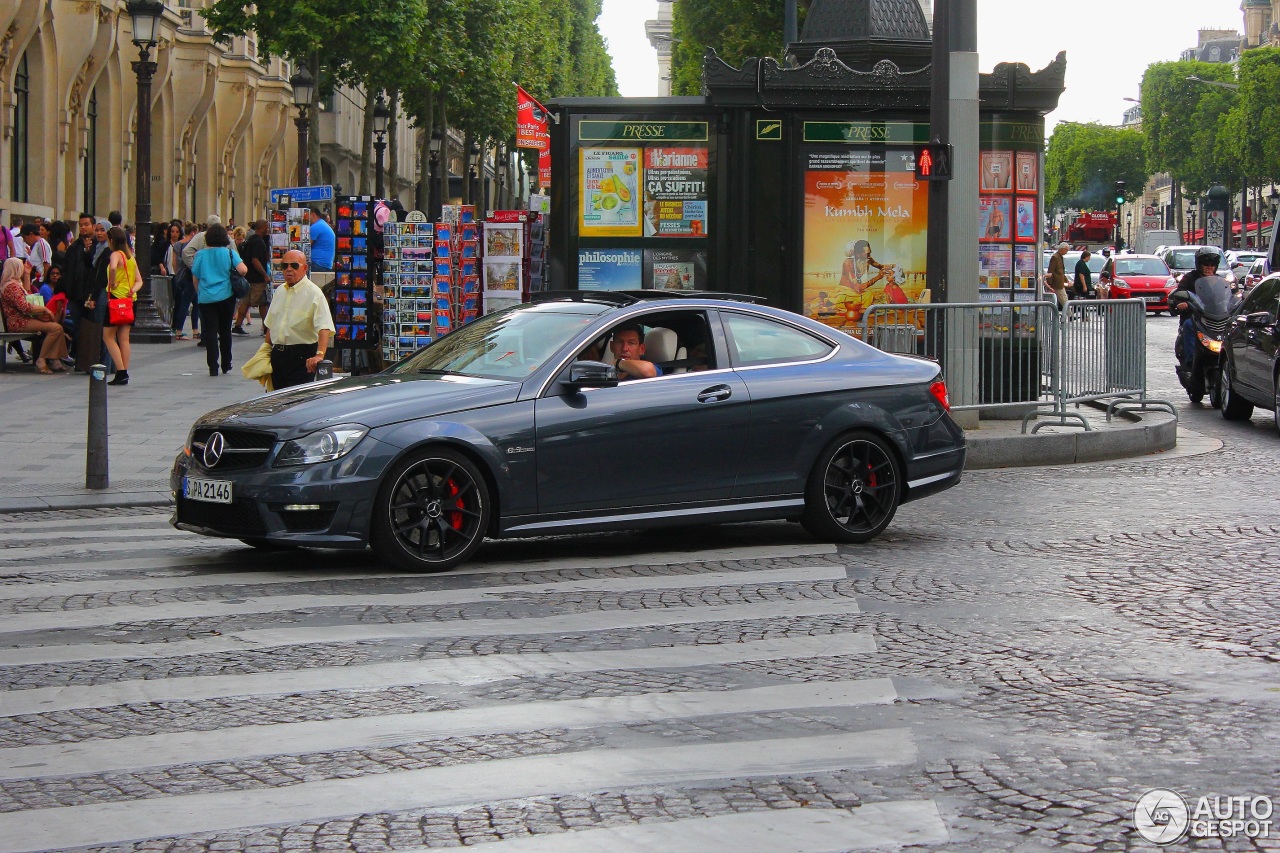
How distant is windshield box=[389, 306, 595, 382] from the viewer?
9.43m

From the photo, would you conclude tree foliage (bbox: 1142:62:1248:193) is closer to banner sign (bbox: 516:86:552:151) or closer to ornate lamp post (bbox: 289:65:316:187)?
ornate lamp post (bbox: 289:65:316:187)

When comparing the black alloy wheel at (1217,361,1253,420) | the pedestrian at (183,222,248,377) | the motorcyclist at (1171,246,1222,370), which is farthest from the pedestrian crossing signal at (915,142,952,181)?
the pedestrian at (183,222,248,377)

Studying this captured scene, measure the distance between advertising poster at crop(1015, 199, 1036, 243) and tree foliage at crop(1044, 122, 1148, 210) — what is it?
15296 cm

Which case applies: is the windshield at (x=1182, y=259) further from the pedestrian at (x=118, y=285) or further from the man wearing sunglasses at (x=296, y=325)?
the man wearing sunglasses at (x=296, y=325)

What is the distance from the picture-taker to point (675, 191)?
1670cm

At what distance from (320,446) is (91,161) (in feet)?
111

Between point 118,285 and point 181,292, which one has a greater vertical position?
point 181,292

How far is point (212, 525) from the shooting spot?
8859 mm

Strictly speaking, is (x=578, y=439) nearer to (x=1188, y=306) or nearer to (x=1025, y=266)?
(x=1025, y=266)

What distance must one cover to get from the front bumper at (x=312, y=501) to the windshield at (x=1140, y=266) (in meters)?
40.9

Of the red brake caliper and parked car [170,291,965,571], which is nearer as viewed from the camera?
parked car [170,291,965,571]

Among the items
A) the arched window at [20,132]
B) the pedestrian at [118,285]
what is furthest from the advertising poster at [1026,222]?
the arched window at [20,132]

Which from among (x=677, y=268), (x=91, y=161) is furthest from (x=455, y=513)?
(x=91, y=161)

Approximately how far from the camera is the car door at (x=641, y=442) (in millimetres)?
9102
